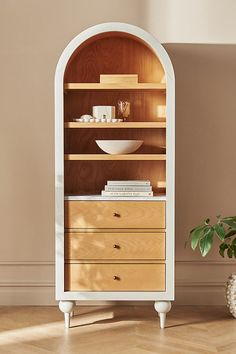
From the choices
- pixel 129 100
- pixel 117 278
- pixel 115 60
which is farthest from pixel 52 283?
pixel 115 60

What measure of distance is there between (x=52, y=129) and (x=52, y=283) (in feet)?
3.22

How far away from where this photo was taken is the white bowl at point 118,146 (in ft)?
12.0

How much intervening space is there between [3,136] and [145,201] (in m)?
1.06

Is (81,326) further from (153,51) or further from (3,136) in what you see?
(153,51)

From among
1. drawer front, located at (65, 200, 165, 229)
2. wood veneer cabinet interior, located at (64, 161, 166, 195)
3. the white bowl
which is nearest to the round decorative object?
drawer front, located at (65, 200, 165, 229)

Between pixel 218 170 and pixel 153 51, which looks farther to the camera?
pixel 218 170

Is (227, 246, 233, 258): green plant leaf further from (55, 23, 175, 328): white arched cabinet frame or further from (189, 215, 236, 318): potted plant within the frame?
(55, 23, 175, 328): white arched cabinet frame

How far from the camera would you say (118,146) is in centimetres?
366

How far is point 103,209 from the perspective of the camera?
3621mm

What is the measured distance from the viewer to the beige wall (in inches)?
160

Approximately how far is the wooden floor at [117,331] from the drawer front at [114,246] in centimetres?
40

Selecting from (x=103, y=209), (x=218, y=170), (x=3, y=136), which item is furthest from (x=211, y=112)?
(x=3, y=136)

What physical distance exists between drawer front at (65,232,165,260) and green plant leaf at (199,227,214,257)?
0.22 meters

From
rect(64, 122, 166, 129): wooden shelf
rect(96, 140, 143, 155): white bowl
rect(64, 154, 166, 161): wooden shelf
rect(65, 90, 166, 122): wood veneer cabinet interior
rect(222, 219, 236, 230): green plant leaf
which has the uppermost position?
rect(65, 90, 166, 122): wood veneer cabinet interior
